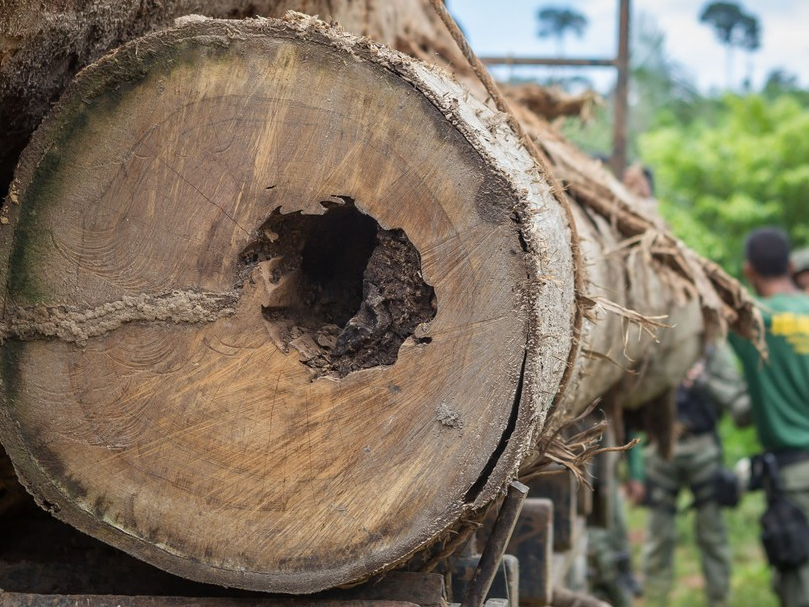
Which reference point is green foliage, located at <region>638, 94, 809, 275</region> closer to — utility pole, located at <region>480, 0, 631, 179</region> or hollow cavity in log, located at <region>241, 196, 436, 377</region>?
utility pole, located at <region>480, 0, 631, 179</region>

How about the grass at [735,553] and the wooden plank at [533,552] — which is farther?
the grass at [735,553]

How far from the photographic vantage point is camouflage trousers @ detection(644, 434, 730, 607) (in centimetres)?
623

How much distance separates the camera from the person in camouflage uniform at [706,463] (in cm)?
621

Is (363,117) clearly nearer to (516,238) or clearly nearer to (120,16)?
(516,238)

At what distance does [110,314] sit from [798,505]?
4055 millimetres

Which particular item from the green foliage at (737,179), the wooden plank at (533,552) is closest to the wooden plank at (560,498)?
the wooden plank at (533,552)

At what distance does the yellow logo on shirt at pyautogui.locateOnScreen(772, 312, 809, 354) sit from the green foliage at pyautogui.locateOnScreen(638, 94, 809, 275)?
4758mm

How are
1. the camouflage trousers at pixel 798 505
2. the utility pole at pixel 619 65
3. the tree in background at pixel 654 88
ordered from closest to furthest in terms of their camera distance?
the utility pole at pixel 619 65 < the camouflage trousers at pixel 798 505 < the tree in background at pixel 654 88

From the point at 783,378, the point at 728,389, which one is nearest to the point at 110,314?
the point at 783,378

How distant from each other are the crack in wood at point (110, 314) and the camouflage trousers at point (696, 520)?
4993mm

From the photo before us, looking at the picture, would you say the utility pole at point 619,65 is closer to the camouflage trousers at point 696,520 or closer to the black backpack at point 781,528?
the black backpack at point 781,528

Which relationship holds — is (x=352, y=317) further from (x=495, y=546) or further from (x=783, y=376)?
(x=783, y=376)

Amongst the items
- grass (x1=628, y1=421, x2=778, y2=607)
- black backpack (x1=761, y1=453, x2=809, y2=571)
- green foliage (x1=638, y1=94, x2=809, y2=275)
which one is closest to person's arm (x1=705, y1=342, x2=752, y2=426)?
grass (x1=628, y1=421, x2=778, y2=607)

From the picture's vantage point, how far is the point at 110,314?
1.69 metres
